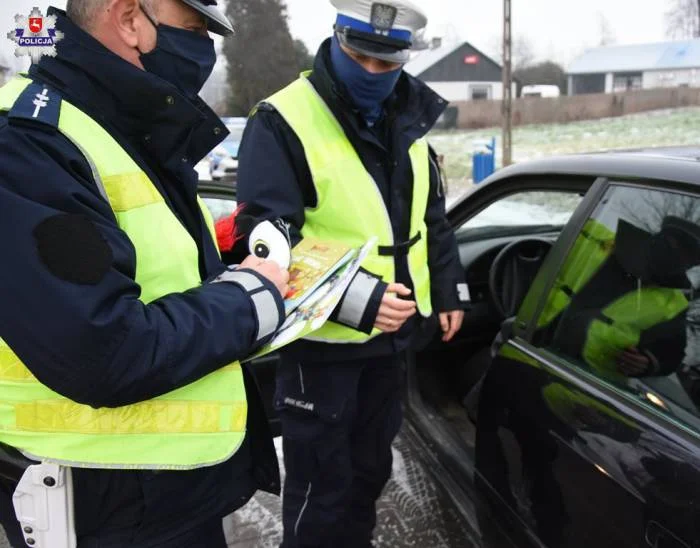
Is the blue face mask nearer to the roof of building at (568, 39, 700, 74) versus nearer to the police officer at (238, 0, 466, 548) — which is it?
the police officer at (238, 0, 466, 548)

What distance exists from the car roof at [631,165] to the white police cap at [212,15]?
3.43ft

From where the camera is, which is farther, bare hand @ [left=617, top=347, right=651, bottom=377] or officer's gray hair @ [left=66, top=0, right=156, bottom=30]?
bare hand @ [left=617, top=347, right=651, bottom=377]

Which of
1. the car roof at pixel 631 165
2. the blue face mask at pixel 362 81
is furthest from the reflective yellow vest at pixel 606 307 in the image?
the blue face mask at pixel 362 81

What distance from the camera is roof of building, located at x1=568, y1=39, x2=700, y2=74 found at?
4987cm

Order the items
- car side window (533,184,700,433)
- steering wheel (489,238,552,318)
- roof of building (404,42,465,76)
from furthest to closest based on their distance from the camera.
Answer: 1. roof of building (404,42,465,76)
2. steering wheel (489,238,552,318)
3. car side window (533,184,700,433)

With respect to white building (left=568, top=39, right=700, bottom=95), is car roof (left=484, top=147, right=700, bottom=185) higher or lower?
lower

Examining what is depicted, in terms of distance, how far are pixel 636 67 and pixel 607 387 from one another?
58532mm

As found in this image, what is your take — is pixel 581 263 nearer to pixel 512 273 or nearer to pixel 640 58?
pixel 512 273

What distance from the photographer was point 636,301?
1.68 metres

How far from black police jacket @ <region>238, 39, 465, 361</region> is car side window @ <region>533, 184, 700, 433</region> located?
0.49 metres

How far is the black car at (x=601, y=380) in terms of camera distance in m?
1.36

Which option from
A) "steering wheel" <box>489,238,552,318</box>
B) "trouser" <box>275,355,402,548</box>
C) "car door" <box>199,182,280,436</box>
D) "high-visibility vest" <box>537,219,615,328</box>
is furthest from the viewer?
"car door" <box>199,182,280,436</box>

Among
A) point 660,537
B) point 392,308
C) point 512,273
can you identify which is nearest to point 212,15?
point 392,308

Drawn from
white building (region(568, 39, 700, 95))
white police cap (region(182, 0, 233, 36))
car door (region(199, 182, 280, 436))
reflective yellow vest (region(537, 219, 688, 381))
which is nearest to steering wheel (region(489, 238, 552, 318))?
reflective yellow vest (region(537, 219, 688, 381))
